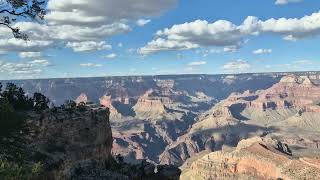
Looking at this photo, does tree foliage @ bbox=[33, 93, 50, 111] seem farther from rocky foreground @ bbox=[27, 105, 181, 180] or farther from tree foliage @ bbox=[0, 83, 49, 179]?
tree foliage @ bbox=[0, 83, 49, 179]

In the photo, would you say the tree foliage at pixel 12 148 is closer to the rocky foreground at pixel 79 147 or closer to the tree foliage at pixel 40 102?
the rocky foreground at pixel 79 147

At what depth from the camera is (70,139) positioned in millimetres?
82188

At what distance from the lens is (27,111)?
76812 mm

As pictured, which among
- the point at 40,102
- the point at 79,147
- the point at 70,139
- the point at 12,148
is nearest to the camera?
the point at 12,148

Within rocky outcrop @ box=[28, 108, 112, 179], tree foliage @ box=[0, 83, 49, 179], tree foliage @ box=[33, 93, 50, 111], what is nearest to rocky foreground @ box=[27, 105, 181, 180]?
rocky outcrop @ box=[28, 108, 112, 179]

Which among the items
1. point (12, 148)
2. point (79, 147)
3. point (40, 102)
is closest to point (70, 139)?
point (79, 147)

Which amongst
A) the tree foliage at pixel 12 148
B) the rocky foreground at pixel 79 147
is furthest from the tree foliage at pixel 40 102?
the tree foliage at pixel 12 148

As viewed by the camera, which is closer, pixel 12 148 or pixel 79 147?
pixel 12 148

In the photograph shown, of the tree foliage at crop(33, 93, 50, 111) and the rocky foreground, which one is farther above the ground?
the tree foliage at crop(33, 93, 50, 111)

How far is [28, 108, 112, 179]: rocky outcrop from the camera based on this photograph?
70062 mm

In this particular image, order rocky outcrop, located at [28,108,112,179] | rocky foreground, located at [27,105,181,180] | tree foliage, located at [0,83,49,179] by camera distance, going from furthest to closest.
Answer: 1. rocky foreground, located at [27,105,181,180]
2. rocky outcrop, located at [28,108,112,179]
3. tree foliage, located at [0,83,49,179]

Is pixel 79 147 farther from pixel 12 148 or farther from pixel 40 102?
pixel 12 148

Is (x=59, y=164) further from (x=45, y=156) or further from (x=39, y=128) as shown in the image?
(x=39, y=128)

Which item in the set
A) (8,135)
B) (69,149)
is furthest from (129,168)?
(8,135)
